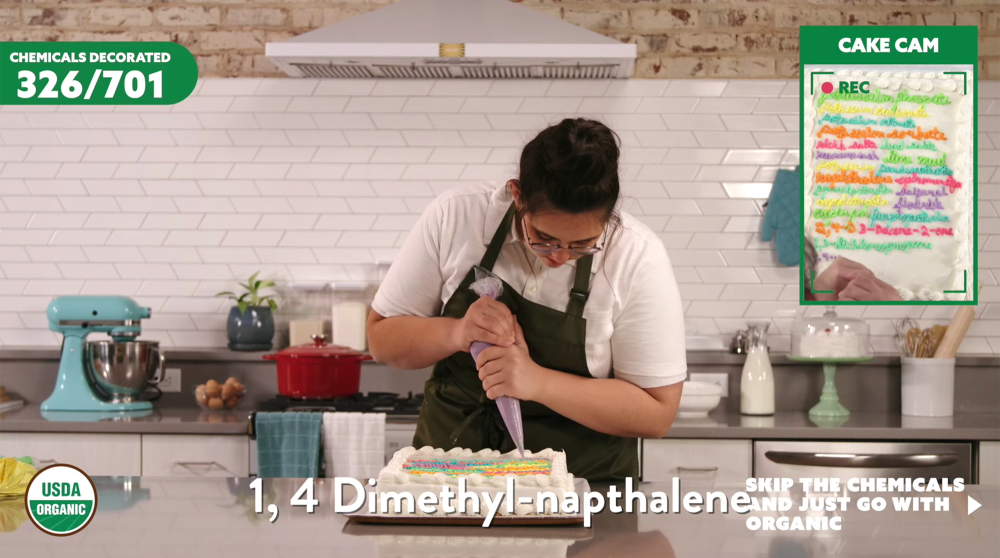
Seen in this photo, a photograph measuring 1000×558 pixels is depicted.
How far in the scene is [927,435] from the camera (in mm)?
3113

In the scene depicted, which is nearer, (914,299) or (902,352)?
(902,352)

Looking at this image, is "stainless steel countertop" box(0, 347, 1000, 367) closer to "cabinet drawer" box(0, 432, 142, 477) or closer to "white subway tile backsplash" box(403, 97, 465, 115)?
"cabinet drawer" box(0, 432, 142, 477)

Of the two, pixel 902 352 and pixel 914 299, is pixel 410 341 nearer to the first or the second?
pixel 902 352

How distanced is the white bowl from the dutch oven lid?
1.18 meters

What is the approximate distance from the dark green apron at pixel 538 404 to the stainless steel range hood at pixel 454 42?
1517mm

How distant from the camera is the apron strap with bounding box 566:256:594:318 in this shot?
182cm

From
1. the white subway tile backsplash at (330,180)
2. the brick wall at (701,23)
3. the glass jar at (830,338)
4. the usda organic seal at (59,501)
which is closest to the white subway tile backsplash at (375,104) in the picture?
the white subway tile backsplash at (330,180)

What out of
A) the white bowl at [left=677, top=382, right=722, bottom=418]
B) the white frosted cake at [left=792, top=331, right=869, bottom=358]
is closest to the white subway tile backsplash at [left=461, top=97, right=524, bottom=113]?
the white bowl at [left=677, top=382, right=722, bottom=418]

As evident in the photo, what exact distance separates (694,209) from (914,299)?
973mm

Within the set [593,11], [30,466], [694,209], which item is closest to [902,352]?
[694,209]

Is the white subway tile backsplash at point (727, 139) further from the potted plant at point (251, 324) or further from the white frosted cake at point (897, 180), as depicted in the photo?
the potted plant at point (251, 324)

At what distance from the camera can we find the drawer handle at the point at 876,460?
3.08 meters

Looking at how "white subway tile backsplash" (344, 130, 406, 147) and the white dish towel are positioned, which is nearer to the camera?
the white dish towel
